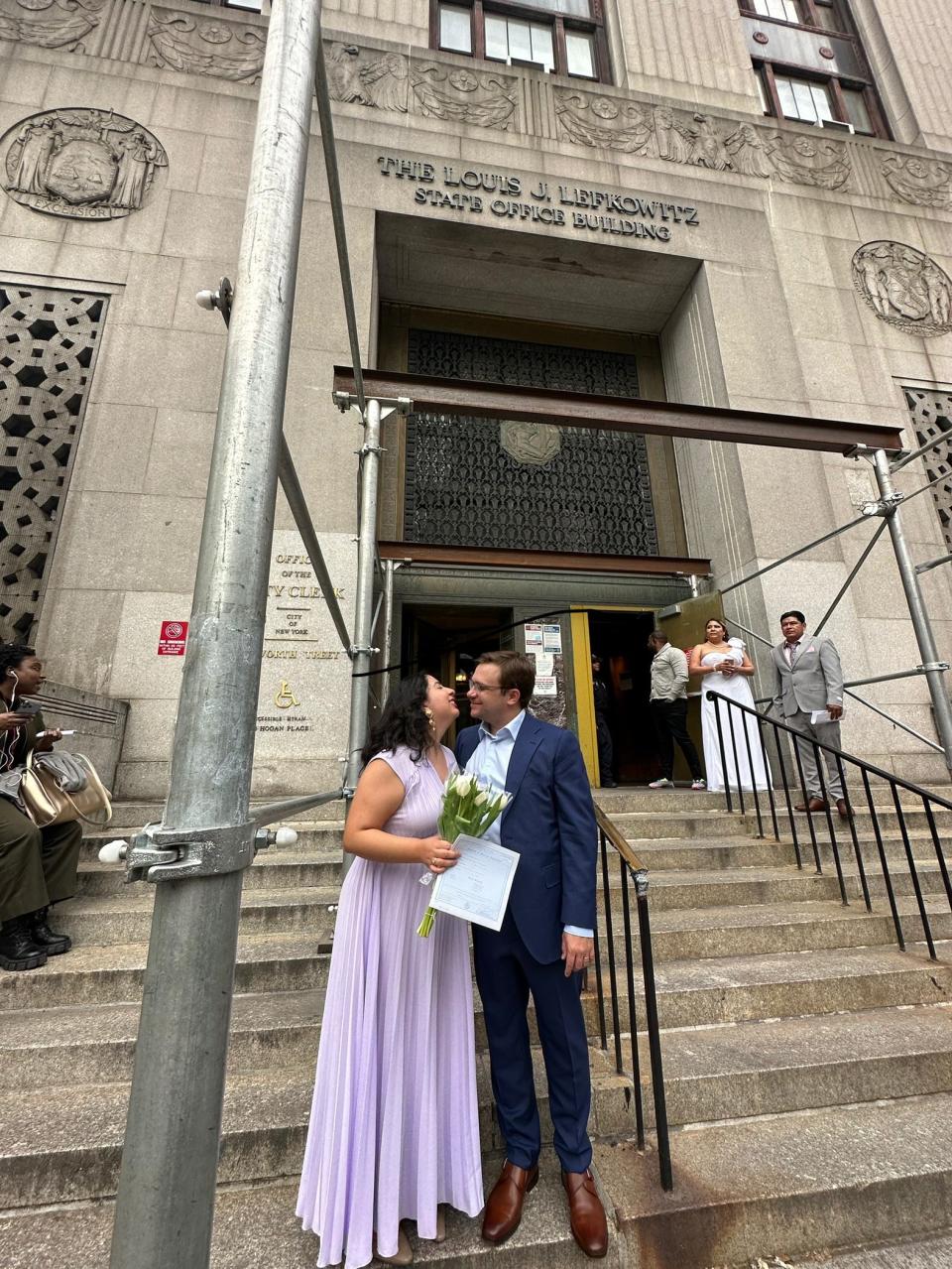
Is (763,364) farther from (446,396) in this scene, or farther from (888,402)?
(446,396)

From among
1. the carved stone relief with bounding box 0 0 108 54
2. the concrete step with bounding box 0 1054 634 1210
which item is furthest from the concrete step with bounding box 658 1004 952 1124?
the carved stone relief with bounding box 0 0 108 54

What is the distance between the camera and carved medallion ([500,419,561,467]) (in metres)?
9.00

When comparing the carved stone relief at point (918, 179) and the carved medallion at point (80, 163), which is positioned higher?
the carved stone relief at point (918, 179)

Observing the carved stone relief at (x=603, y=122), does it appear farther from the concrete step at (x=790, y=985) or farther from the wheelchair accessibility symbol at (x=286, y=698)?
the concrete step at (x=790, y=985)

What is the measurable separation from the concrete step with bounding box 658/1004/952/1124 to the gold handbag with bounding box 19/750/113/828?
3.36 m

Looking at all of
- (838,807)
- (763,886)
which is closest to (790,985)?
(763,886)

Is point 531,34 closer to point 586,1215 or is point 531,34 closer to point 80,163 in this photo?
point 80,163

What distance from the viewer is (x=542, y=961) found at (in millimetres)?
1981

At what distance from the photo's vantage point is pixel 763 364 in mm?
8602

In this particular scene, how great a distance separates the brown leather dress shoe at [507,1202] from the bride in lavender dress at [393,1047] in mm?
55

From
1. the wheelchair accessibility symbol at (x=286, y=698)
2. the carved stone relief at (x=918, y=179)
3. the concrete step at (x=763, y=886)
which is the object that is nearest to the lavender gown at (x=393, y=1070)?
the concrete step at (x=763, y=886)

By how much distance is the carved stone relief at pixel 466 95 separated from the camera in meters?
9.08

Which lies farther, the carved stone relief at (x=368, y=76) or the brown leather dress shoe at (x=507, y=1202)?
the carved stone relief at (x=368, y=76)

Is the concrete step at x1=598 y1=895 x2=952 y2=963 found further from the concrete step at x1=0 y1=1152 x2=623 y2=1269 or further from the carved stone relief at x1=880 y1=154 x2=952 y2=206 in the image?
the carved stone relief at x1=880 y1=154 x2=952 y2=206
